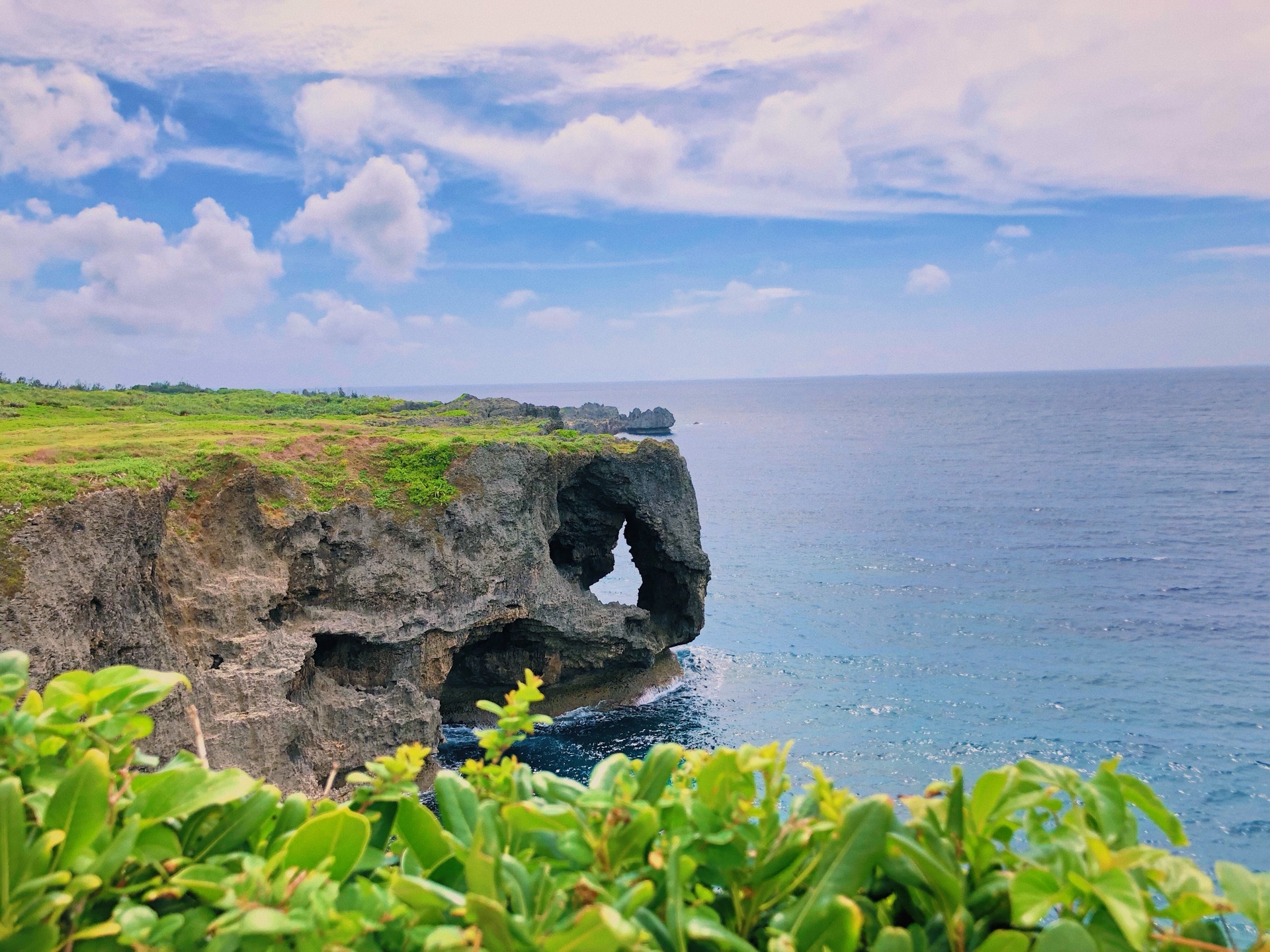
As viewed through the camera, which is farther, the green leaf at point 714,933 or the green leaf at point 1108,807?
the green leaf at point 1108,807

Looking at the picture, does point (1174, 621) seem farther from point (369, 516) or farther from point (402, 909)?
point (402, 909)

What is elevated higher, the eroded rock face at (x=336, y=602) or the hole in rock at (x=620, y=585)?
the eroded rock face at (x=336, y=602)

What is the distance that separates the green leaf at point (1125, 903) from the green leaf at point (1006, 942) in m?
0.23

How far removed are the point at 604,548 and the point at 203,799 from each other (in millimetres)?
31620

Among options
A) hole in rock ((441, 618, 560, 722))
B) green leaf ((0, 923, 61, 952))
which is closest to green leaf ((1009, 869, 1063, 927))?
green leaf ((0, 923, 61, 952))

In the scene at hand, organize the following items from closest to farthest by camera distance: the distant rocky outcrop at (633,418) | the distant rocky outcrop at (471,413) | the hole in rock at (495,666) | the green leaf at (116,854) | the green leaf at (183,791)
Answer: the green leaf at (116,854) → the green leaf at (183,791) → the hole in rock at (495,666) → the distant rocky outcrop at (471,413) → the distant rocky outcrop at (633,418)

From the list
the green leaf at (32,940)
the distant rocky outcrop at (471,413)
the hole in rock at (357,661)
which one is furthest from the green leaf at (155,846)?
the distant rocky outcrop at (471,413)

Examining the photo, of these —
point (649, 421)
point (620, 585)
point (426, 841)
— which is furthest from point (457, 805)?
point (649, 421)

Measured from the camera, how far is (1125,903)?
210cm

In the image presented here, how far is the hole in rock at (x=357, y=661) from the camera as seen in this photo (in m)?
22.2

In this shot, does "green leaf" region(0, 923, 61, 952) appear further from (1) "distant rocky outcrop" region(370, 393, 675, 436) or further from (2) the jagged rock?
(2) the jagged rock

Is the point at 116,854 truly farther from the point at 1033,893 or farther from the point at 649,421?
the point at 649,421

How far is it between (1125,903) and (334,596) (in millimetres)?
21599

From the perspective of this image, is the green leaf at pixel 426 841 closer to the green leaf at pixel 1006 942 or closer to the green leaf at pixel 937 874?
the green leaf at pixel 937 874
